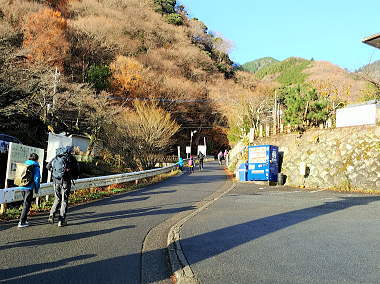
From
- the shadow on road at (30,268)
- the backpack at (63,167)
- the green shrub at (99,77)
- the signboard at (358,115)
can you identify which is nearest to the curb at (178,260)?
the shadow on road at (30,268)

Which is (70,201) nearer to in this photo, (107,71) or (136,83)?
(107,71)

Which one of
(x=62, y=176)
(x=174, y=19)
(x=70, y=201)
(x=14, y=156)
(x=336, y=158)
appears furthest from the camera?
(x=174, y=19)

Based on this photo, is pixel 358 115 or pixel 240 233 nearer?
pixel 240 233

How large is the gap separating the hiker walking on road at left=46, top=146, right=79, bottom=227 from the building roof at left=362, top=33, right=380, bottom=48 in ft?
56.1

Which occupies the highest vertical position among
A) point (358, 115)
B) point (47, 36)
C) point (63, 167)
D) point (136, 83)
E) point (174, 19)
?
point (174, 19)

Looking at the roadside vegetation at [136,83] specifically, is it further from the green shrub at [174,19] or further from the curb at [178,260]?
the curb at [178,260]

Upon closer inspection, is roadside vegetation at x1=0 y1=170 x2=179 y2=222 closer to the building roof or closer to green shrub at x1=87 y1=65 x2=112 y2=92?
the building roof

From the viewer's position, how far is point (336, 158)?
55.8ft

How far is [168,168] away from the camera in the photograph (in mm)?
26203

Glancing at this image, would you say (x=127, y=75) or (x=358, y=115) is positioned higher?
(x=127, y=75)

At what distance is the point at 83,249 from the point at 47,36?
37963 millimetres

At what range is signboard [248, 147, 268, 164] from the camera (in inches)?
719

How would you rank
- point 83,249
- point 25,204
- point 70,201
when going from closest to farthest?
1. point 83,249
2. point 25,204
3. point 70,201

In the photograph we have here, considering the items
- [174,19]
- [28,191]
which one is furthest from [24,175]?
[174,19]
